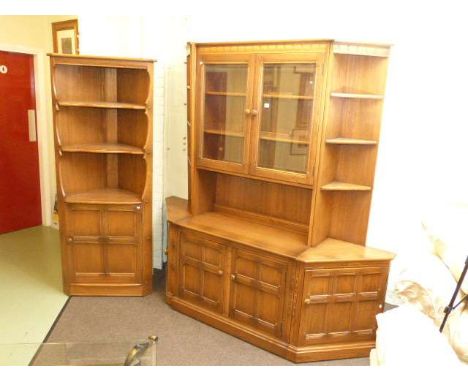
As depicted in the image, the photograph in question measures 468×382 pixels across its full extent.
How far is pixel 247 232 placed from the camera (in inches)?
107

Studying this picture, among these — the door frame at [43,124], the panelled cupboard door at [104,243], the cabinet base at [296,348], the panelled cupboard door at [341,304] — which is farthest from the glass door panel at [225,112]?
the door frame at [43,124]

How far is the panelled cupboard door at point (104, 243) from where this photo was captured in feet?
9.93

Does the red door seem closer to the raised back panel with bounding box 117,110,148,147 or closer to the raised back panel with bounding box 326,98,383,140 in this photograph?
the raised back panel with bounding box 117,110,148,147

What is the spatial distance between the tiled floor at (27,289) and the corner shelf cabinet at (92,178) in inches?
10.6

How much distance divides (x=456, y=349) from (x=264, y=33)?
2.30 m

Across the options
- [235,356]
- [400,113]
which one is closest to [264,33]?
[400,113]

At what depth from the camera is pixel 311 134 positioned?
2.38m

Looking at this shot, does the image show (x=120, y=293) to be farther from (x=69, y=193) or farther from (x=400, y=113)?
(x=400, y=113)

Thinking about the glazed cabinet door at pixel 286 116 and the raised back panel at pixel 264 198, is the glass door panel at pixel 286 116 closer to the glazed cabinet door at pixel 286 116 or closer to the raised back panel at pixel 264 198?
the glazed cabinet door at pixel 286 116

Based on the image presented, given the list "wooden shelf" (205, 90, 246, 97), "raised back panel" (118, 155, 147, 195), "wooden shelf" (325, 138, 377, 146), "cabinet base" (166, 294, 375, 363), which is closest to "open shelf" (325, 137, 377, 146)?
"wooden shelf" (325, 138, 377, 146)

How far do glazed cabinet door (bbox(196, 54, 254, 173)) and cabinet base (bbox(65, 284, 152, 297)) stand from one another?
120cm

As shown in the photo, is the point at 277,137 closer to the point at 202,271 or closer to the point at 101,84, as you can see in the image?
the point at 202,271

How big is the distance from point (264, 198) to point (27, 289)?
216 centimetres

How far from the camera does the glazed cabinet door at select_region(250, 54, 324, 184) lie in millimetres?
2359
